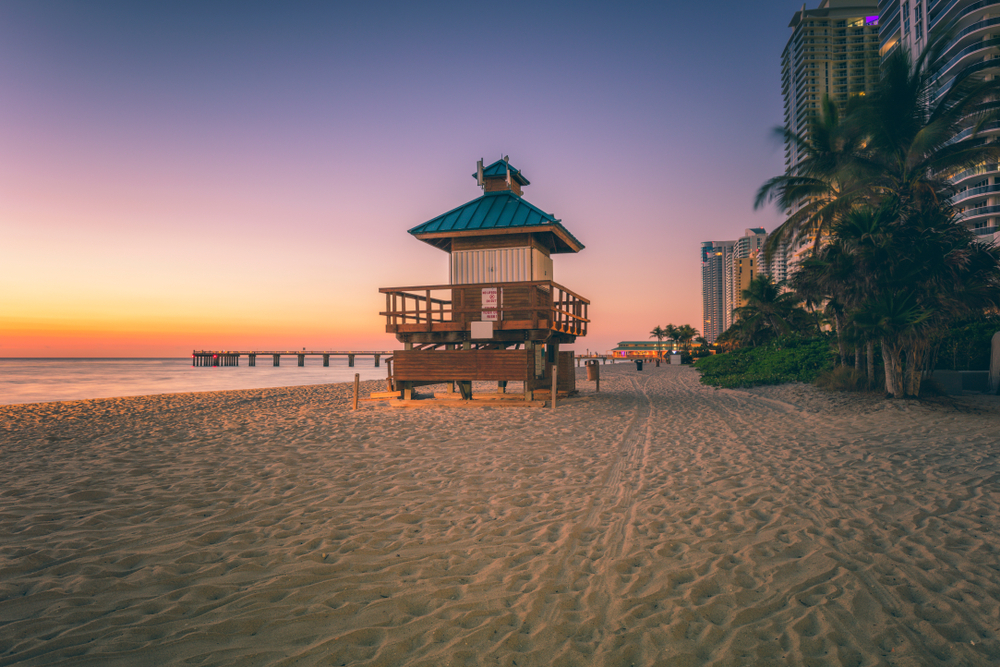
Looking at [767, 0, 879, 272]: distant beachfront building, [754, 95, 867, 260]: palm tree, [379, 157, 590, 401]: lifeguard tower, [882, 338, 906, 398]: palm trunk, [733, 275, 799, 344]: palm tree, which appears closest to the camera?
[882, 338, 906, 398]: palm trunk

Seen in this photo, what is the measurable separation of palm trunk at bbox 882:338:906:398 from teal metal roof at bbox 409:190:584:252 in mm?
9512

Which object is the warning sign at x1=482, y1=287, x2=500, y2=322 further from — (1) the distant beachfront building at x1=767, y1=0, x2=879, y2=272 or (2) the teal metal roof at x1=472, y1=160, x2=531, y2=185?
(1) the distant beachfront building at x1=767, y1=0, x2=879, y2=272

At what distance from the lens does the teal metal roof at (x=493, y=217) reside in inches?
640

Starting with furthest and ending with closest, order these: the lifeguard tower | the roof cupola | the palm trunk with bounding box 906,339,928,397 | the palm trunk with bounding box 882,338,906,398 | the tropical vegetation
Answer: the roof cupola < the lifeguard tower < the palm trunk with bounding box 882,338,906,398 < the palm trunk with bounding box 906,339,928,397 < the tropical vegetation

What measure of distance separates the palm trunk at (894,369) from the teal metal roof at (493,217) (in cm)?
951

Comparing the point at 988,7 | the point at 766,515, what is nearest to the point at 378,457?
the point at 766,515

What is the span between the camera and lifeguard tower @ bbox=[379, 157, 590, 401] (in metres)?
15.0

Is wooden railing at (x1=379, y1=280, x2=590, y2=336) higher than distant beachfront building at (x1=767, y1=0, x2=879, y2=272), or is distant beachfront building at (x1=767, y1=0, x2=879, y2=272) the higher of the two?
distant beachfront building at (x1=767, y1=0, x2=879, y2=272)

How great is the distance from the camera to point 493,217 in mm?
16781

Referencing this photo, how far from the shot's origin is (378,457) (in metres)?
8.28

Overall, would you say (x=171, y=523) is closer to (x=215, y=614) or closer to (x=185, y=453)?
(x=215, y=614)

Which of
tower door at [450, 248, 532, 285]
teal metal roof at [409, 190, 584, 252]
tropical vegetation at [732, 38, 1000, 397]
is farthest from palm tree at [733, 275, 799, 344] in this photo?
tower door at [450, 248, 532, 285]

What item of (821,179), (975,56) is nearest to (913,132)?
(821,179)

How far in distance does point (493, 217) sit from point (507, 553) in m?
13.7
